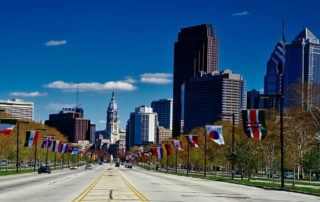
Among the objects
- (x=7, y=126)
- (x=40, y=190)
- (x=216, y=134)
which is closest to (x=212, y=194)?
(x=40, y=190)

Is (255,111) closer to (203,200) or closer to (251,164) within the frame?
(203,200)

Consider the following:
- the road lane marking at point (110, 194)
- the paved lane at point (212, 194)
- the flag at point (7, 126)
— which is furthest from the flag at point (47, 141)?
the road lane marking at point (110, 194)

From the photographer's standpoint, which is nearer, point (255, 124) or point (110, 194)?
point (110, 194)

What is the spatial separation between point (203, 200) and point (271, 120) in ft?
295

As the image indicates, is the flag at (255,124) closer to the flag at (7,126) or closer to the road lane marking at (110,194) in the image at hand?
the road lane marking at (110,194)

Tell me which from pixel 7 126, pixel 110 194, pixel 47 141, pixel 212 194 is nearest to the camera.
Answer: pixel 110 194

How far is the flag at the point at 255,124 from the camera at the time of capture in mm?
41719

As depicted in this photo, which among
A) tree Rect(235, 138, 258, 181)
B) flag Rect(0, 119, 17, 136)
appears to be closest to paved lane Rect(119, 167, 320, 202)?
tree Rect(235, 138, 258, 181)

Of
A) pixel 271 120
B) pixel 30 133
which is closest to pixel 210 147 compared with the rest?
pixel 271 120

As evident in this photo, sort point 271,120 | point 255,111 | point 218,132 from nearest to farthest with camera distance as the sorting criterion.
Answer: point 255,111 → point 218,132 → point 271,120

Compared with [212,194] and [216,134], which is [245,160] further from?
[212,194]

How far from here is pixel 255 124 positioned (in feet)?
137

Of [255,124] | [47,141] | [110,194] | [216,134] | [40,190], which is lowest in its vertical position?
[40,190]

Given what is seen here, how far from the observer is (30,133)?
74.1 m
